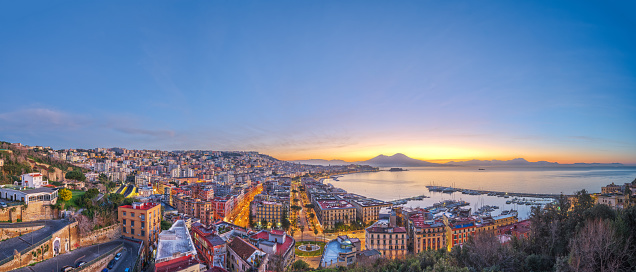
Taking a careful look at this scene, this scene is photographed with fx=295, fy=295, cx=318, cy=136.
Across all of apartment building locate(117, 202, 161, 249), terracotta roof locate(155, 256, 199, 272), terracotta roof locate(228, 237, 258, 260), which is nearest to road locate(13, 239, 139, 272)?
apartment building locate(117, 202, 161, 249)

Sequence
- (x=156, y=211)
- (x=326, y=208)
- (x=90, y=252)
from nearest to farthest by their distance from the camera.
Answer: (x=90, y=252) < (x=156, y=211) < (x=326, y=208)

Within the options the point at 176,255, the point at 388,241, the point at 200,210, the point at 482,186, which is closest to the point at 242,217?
the point at 200,210

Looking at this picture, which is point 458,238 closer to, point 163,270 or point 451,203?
point 163,270

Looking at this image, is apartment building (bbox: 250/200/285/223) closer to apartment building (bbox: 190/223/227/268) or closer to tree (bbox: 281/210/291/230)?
tree (bbox: 281/210/291/230)

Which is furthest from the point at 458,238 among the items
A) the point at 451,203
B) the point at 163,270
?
the point at 451,203

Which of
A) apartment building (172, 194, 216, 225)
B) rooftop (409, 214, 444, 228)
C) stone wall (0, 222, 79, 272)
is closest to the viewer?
stone wall (0, 222, 79, 272)

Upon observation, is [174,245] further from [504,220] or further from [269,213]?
[504,220]
